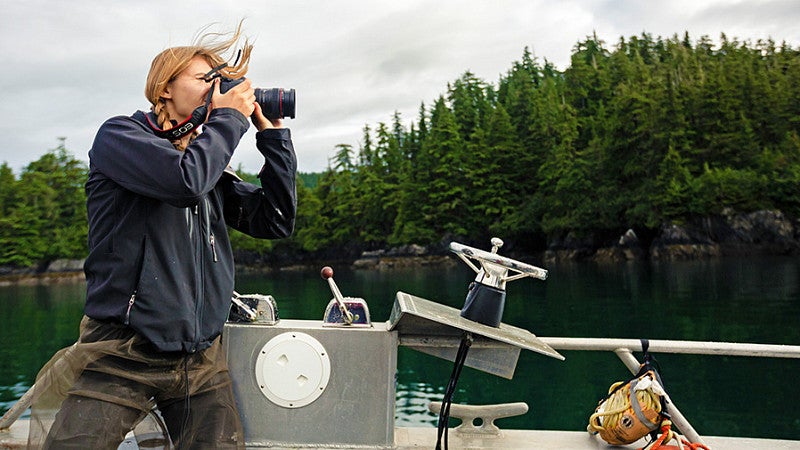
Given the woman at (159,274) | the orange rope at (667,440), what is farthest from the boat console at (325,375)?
the orange rope at (667,440)

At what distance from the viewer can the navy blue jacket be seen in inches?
66.7

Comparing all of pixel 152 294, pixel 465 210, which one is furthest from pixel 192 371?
pixel 465 210

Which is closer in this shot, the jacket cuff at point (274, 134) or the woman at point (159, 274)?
the woman at point (159, 274)

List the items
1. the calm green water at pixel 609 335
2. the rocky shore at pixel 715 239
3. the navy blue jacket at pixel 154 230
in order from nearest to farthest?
the navy blue jacket at pixel 154 230 < the calm green water at pixel 609 335 < the rocky shore at pixel 715 239

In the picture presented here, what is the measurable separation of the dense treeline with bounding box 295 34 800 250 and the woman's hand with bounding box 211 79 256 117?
146ft

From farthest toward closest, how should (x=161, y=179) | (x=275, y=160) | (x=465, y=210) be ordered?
(x=465, y=210), (x=275, y=160), (x=161, y=179)

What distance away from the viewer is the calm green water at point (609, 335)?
9.67 m

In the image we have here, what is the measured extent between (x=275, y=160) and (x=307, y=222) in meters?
69.1

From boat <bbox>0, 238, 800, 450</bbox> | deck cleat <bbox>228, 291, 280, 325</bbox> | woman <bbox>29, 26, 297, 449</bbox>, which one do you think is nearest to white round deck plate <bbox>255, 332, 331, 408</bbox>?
boat <bbox>0, 238, 800, 450</bbox>

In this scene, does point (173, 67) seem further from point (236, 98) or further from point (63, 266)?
point (63, 266)

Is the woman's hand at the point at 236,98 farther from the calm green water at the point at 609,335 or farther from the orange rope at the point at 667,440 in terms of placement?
the calm green water at the point at 609,335

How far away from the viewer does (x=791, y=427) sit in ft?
28.6

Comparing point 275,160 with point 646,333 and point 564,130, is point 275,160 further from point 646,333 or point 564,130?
point 564,130

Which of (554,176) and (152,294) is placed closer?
(152,294)
